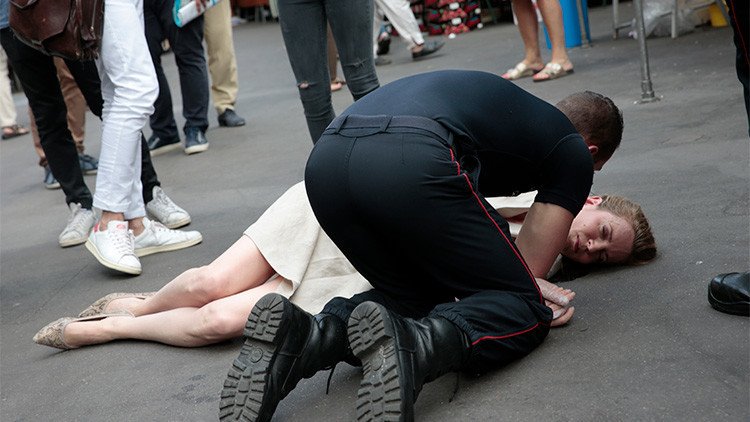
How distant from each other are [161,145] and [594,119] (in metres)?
5.17

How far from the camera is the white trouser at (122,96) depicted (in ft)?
15.2

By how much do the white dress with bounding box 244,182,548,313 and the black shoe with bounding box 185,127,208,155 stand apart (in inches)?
166

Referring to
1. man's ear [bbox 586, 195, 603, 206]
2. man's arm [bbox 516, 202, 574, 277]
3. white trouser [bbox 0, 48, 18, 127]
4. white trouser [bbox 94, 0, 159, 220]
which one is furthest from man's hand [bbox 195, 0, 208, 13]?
man's arm [bbox 516, 202, 574, 277]

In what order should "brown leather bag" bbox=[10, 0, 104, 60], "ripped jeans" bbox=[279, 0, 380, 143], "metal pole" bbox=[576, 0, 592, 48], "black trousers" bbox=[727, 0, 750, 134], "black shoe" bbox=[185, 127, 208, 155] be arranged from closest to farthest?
1. "black trousers" bbox=[727, 0, 750, 134]
2. "brown leather bag" bbox=[10, 0, 104, 60]
3. "ripped jeans" bbox=[279, 0, 380, 143]
4. "black shoe" bbox=[185, 127, 208, 155]
5. "metal pole" bbox=[576, 0, 592, 48]

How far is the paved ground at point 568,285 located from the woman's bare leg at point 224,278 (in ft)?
0.64

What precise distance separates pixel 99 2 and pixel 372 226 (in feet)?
7.04

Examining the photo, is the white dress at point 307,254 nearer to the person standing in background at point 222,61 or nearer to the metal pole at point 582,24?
the person standing in background at point 222,61

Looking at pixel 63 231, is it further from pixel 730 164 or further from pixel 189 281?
pixel 730 164

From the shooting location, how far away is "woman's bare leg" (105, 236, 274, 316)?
349 cm

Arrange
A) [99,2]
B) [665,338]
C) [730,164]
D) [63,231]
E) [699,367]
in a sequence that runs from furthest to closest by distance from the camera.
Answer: [63,231] → [730,164] → [99,2] → [665,338] → [699,367]

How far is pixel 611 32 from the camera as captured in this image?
995 centimetres

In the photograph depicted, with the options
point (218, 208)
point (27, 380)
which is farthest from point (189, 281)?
point (218, 208)

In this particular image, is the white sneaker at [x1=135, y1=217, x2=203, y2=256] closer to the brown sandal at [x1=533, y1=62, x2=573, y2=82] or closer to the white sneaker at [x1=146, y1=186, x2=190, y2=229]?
the white sneaker at [x1=146, y1=186, x2=190, y2=229]

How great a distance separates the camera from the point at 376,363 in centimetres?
258
